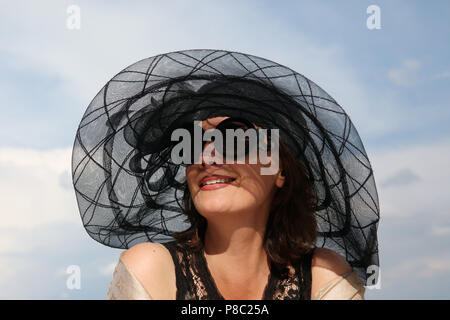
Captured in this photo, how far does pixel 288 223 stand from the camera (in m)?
2.81

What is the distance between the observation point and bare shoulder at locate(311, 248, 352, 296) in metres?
2.65

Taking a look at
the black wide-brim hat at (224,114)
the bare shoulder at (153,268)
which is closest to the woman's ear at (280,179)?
the black wide-brim hat at (224,114)

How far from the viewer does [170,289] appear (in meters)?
2.54

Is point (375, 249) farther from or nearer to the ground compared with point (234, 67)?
nearer to the ground

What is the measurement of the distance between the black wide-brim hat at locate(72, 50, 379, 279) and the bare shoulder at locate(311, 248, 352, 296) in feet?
0.42

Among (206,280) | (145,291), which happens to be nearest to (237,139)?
(206,280)

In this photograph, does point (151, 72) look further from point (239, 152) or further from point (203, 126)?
point (239, 152)

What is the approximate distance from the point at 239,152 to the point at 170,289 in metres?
0.75

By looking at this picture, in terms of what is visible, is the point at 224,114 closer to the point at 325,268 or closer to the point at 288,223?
the point at 288,223

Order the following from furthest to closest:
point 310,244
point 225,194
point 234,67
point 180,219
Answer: point 180,219
point 310,244
point 234,67
point 225,194

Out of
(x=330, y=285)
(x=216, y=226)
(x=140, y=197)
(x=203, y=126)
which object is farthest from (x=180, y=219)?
(x=330, y=285)

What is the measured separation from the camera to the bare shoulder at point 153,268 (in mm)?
2477

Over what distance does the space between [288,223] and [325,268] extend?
309mm

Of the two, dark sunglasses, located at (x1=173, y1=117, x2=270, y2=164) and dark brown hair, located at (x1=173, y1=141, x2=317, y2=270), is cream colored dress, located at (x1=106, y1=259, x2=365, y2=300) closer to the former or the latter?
dark brown hair, located at (x1=173, y1=141, x2=317, y2=270)
